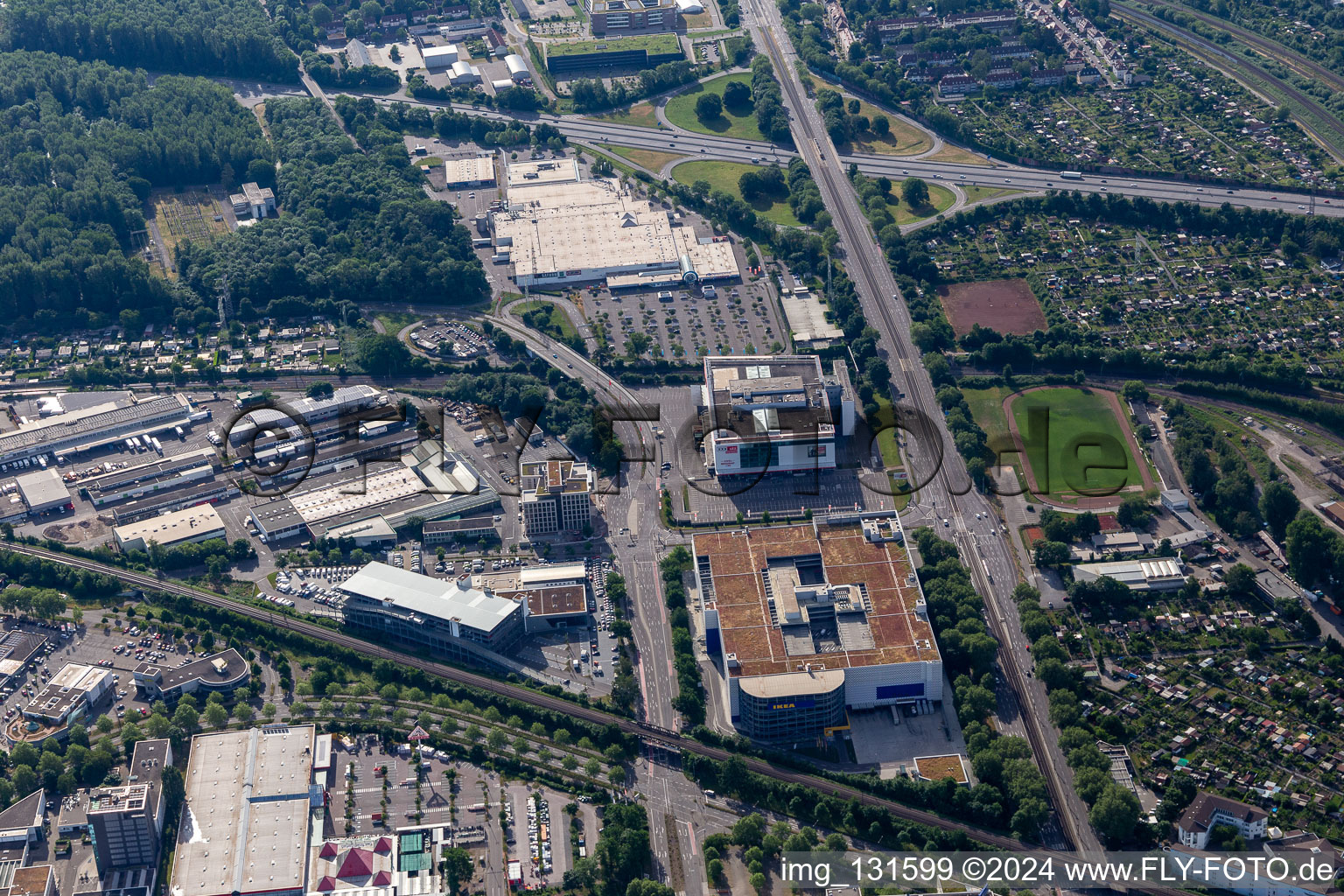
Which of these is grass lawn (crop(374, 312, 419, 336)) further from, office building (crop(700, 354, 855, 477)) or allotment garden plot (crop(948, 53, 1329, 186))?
allotment garden plot (crop(948, 53, 1329, 186))

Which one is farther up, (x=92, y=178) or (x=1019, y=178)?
(x=1019, y=178)

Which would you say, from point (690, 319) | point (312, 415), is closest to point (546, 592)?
point (312, 415)

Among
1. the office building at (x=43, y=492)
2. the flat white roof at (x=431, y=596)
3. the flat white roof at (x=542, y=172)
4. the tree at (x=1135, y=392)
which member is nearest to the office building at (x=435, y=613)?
the flat white roof at (x=431, y=596)

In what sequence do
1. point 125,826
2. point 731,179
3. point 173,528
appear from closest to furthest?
point 125,826 → point 173,528 → point 731,179

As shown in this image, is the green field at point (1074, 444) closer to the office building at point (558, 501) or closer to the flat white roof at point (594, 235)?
the flat white roof at point (594, 235)

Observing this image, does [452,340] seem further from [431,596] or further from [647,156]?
[647,156]

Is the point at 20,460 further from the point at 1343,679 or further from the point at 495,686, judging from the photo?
the point at 1343,679
